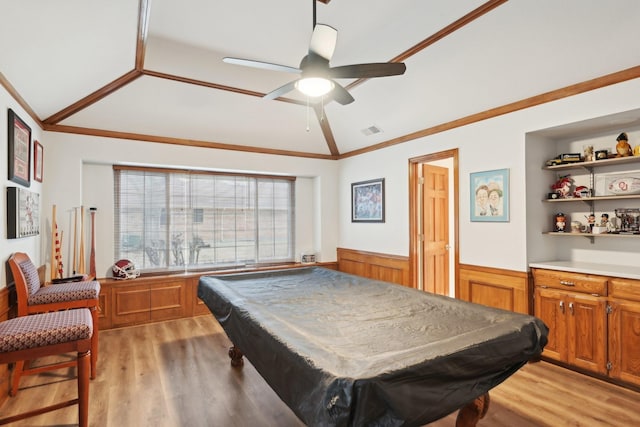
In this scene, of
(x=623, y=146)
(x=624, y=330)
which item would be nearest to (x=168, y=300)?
(x=624, y=330)

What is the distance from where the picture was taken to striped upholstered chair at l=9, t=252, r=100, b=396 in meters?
2.50

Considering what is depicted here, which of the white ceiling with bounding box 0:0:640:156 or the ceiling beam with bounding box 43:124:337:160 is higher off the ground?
the white ceiling with bounding box 0:0:640:156

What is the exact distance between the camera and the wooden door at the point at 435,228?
4559mm

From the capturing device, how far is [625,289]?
8.40 feet

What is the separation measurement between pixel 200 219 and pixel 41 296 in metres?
2.44

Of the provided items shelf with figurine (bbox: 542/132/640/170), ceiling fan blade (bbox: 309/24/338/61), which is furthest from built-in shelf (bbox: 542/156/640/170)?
Result: ceiling fan blade (bbox: 309/24/338/61)

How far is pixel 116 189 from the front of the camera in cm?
441

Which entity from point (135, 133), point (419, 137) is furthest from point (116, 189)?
point (419, 137)

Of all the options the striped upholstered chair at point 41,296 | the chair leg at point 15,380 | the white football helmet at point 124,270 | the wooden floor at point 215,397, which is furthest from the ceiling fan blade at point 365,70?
the white football helmet at point 124,270

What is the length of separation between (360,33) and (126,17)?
1.85 meters

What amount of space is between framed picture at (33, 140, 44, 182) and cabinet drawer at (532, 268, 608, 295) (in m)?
4.92

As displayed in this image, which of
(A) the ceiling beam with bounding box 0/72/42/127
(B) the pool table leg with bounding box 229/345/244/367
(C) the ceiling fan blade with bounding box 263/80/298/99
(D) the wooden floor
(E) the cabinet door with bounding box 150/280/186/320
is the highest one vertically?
(A) the ceiling beam with bounding box 0/72/42/127

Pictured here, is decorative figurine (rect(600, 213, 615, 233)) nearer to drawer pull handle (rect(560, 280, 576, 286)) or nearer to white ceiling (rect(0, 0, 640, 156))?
drawer pull handle (rect(560, 280, 576, 286))

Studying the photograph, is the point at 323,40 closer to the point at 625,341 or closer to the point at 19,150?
the point at 19,150
